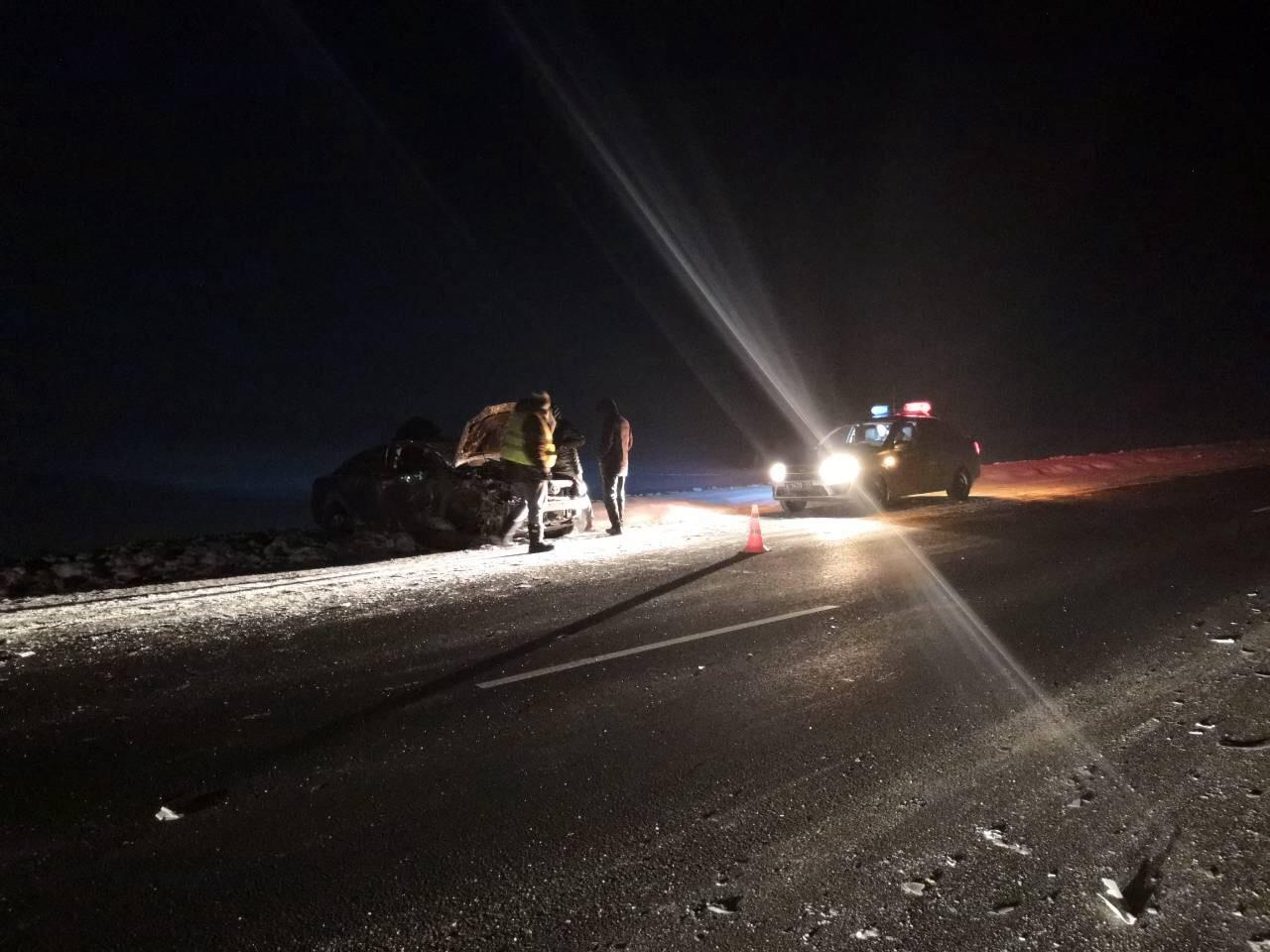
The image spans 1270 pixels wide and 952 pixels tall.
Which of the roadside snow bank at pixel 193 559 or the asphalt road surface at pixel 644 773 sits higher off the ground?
the roadside snow bank at pixel 193 559

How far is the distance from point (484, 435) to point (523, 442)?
1.83m

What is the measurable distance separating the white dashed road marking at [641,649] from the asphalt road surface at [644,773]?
38mm

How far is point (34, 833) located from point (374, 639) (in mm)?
2876

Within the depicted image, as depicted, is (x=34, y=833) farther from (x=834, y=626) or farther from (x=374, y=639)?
(x=834, y=626)

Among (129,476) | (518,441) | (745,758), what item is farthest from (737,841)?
(129,476)

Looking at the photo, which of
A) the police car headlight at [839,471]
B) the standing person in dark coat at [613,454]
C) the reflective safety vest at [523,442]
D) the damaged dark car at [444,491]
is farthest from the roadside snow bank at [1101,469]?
the reflective safety vest at [523,442]

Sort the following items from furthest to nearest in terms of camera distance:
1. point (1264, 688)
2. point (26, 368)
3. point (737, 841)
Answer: point (26, 368) < point (1264, 688) < point (737, 841)

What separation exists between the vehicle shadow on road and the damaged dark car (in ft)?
12.7

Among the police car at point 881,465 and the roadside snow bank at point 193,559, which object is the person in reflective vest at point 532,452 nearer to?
the roadside snow bank at point 193,559

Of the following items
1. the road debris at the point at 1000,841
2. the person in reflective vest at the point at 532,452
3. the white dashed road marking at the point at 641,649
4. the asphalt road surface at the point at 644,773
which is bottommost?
the road debris at the point at 1000,841

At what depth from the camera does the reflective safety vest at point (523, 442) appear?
9.97 meters

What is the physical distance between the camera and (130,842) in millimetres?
3236

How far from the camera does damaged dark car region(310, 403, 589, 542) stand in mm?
10836

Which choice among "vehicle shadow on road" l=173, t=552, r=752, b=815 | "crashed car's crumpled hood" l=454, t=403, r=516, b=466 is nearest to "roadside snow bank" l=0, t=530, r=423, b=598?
→ "crashed car's crumpled hood" l=454, t=403, r=516, b=466
